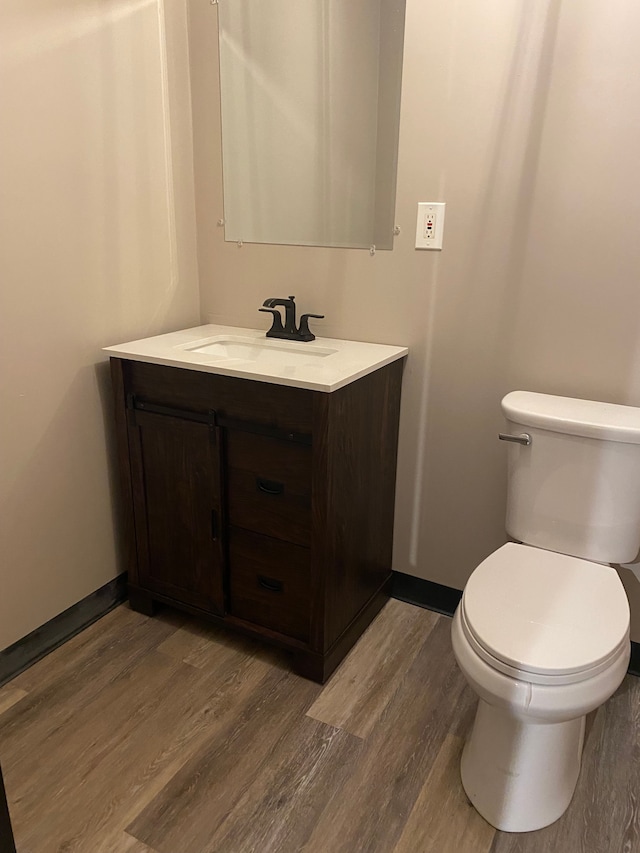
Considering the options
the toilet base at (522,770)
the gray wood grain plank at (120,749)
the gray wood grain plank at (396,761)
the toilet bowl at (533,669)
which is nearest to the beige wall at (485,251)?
the gray wood grain plank at (396,761)

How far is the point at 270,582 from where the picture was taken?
177cm

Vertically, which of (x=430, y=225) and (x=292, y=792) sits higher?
(x=430, y=225)

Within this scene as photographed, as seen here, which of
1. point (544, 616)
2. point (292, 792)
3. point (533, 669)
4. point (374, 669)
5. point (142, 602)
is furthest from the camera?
point (142, 602)

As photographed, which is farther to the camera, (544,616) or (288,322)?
(288,322)

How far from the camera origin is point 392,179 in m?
1.81

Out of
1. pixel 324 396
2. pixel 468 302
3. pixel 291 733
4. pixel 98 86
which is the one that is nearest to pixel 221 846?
pixel 291 733

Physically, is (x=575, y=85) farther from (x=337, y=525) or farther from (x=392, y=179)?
Answer: (x=337, y=525)

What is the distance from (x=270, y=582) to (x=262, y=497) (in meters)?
0.25

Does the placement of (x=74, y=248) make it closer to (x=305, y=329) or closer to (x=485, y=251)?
(x=305, y=329)

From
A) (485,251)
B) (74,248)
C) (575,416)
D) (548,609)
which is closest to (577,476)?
(575,416)

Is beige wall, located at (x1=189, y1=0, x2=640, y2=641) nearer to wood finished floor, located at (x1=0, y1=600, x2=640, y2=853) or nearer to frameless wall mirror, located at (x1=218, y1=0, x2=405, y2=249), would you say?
frameless wall mirror, located at (x1=218, y1=0, x2=405, y2=249)

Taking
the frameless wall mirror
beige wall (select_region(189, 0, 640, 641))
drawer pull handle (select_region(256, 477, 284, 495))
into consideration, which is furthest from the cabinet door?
the frameless wall mirror

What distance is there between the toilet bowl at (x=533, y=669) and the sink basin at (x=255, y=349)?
781 mm

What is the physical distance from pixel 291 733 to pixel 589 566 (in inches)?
33.7
